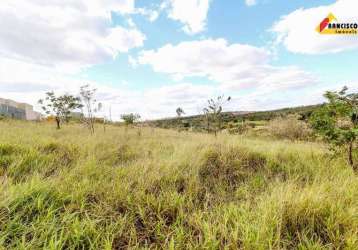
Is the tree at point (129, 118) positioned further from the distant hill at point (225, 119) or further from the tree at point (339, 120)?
the tree at point (339, 120)

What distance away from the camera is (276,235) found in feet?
5.23

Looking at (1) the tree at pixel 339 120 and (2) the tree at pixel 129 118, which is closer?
(1) the tree at pixel 339 120

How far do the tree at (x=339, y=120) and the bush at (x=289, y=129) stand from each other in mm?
12875

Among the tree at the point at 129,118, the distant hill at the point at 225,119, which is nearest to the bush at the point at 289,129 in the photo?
the distant hill at the point at 225,119

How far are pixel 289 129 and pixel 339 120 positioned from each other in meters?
13.6

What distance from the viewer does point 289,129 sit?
1606 centimetres

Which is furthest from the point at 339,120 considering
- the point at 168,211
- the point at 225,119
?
the point at 225,119

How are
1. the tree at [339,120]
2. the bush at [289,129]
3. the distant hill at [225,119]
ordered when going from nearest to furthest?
the tree at [339,120] < the distant hill at [225,119] < the bush at [289,129]

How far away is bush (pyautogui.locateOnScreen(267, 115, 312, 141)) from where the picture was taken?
15492 mm

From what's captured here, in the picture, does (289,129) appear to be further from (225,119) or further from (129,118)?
(129,118)

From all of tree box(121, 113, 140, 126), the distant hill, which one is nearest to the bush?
the distant hill

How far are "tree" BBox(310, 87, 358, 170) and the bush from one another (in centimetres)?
1287

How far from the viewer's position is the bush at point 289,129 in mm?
15492

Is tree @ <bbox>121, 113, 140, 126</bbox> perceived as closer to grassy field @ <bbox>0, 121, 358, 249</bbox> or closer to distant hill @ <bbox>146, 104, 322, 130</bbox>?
distant hill @ <bbox>146, 104, 322, 130</bbox>
